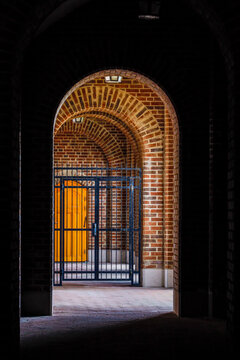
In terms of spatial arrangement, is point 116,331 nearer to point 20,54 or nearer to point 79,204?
point 20,54

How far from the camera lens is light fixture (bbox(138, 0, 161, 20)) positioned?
20.8ft

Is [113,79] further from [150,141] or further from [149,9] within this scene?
[149,9]

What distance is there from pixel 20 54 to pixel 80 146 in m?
10.3

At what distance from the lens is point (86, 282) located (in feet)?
34.2

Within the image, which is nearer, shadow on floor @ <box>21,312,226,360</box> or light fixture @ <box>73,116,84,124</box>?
shadow on floor @ <box>21,312,226,360</box>

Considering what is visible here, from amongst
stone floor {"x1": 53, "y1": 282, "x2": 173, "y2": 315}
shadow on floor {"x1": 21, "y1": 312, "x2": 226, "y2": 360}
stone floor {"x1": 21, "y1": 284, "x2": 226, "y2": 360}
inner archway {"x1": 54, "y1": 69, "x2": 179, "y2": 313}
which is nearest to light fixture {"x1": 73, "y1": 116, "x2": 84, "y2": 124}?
inner archway {"x1": 54, "y1": 69, "x2": 179, "y2": 313}

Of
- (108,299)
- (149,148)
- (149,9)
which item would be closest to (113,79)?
(149,148)

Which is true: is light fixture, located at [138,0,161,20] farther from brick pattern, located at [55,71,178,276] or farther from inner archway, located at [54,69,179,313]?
inner archway, located at [54,69,179,313]

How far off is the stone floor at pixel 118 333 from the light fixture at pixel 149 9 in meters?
4.16

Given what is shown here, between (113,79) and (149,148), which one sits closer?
(113,79)

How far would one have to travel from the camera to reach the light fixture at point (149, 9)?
20.8 ft

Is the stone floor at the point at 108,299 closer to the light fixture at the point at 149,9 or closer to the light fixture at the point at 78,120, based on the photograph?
the light fixture at the point at 149,9

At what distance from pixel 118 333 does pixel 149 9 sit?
4.27 m

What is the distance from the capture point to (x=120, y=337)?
211 inches
